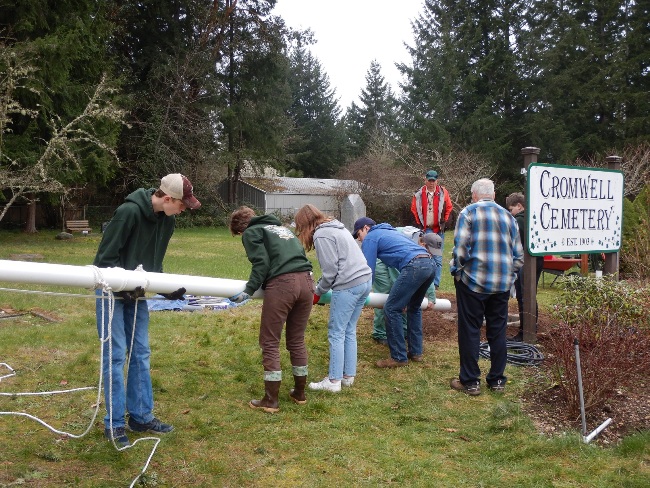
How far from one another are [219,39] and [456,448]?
3400 centimetres

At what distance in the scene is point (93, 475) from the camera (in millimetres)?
3775

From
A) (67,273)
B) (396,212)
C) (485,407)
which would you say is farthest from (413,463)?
(396,212)

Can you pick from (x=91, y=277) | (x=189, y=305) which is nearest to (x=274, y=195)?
(x=189, y=305)

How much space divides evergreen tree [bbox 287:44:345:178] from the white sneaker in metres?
46.5

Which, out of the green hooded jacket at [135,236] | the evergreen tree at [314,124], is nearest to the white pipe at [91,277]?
the green hooded jacket at [135,236]

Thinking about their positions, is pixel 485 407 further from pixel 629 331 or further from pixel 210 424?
pixel 210 424

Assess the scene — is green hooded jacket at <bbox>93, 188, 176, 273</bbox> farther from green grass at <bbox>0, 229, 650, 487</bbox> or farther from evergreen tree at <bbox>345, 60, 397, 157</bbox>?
evergreen tree at <bbox>345, 60, 397, 157</bbox>

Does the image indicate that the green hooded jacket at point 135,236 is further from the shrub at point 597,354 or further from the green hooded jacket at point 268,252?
the shrub at point 597,354

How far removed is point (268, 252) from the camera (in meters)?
4.94

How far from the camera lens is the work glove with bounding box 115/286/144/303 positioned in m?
4.11

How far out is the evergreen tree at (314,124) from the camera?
55.2 metres

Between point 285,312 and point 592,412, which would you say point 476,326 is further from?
point 285,312

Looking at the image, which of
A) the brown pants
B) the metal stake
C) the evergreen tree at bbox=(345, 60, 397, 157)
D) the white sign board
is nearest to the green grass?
the metal stake

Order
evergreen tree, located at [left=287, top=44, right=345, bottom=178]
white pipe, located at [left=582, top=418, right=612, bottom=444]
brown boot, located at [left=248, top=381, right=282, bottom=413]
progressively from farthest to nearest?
evergreen tree, located at [left=287, top=44, right=345, bottom=178] < brown boot, located at [left=248, top=381, right=282, bottom=413] < white pipe, located at [left=582, top=418, right=612, bottom=444]
